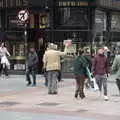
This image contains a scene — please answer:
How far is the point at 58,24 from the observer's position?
89.1 ft

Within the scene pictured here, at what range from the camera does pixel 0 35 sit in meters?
28.5

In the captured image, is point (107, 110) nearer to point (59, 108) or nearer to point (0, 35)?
point (59, 108)

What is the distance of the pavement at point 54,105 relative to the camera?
12.6 meters

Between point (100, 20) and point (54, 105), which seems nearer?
point (54, 105)

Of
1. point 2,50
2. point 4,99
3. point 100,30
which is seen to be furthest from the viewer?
point 100,30

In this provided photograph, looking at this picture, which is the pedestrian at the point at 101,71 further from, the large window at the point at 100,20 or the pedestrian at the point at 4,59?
the large window at the point at 100,20

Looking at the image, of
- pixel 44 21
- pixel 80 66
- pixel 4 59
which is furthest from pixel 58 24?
pixel 80 66

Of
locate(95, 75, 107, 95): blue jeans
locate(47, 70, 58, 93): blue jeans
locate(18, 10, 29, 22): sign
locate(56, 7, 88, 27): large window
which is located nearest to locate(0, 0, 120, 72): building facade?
locate(56, 7, 88, 27): large window

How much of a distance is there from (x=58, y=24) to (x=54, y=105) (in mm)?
12825

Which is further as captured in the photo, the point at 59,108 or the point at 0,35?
the point at 0,35

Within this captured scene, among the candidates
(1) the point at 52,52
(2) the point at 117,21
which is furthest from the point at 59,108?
(2) the point at 117,21

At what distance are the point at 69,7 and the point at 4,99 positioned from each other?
11.4 meters

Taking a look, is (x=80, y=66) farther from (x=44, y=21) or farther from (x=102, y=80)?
(x=44, y=21)

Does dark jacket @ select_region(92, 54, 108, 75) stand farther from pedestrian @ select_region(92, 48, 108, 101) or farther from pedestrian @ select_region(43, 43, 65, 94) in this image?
pedestrian @ select_region(43, 43, 65, 94)
